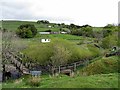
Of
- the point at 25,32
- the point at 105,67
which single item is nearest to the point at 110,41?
the point at 25,32

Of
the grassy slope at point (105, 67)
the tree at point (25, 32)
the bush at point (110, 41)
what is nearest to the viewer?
the grassy slope at point (105, 67)

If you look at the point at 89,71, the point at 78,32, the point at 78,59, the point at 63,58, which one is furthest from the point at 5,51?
the point at 78,32

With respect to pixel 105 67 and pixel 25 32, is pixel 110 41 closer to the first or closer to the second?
pixel 25 32

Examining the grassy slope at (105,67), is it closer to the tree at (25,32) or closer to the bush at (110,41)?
the bush at (110,41)

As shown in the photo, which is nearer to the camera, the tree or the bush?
the bush

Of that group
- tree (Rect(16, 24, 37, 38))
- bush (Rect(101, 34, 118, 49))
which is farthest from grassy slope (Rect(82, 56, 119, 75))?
tree (Rect(16, 24, 37, 38))

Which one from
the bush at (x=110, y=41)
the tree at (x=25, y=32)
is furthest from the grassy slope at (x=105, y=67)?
the tree at (x=25, y=32)

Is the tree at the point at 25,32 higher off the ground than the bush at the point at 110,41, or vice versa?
the tree at the point at 25,32

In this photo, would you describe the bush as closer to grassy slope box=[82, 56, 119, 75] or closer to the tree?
the tree

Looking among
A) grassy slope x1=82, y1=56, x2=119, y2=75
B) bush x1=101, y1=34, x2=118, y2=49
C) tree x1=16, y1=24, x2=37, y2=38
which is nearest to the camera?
grassy slope x1=82, y1=56, x2=119, y2=75

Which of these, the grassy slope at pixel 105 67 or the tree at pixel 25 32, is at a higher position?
the tree at pixel 25 32

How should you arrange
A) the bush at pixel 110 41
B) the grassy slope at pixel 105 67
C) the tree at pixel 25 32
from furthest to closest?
the tree at pixel 25 32 → the bush at pixel 110 41 → the grassy slope at pixel 105 67

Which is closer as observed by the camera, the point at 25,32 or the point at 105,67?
the point at 105,67

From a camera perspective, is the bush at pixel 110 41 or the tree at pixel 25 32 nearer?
the bush at pixel 110 41
